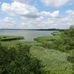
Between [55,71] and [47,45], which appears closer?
[55,71]

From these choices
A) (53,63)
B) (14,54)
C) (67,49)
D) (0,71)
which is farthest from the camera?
(67,49)

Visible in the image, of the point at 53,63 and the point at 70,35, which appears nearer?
the point at 53,63

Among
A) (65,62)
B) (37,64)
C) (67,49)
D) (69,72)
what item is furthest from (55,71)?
(67,49)

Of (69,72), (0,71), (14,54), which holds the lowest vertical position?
(69,72)

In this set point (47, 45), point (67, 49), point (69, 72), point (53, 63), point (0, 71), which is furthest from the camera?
point (47, 45)

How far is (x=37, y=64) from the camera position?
69.7 ft

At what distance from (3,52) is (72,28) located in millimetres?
→ 35787

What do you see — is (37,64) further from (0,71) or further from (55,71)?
(55,71)

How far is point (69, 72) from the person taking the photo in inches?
1117

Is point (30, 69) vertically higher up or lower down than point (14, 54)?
lower down

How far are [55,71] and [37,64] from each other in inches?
318

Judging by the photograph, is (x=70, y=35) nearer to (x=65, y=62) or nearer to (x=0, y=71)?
(x=65, y=62)

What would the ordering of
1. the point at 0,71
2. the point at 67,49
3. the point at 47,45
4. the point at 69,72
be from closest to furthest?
1. the point at 0,71
2. the point at 69,72
3. the point at 67,49
4. the point at 47,45

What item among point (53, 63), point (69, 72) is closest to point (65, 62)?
point (53, 63)
